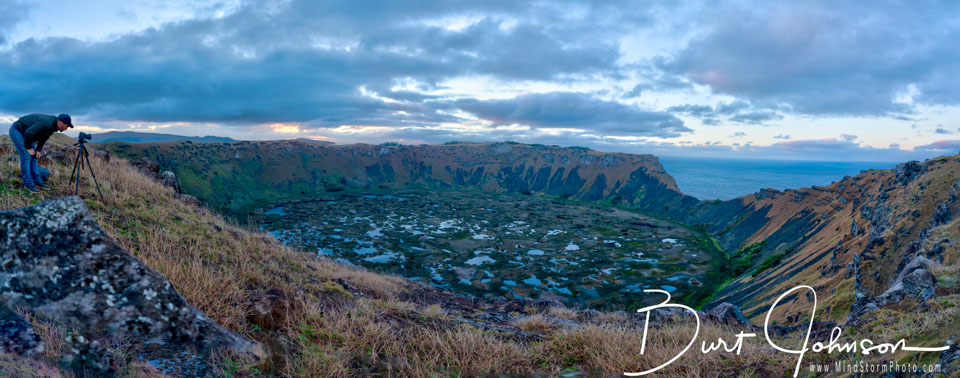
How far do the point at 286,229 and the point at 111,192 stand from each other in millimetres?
98228

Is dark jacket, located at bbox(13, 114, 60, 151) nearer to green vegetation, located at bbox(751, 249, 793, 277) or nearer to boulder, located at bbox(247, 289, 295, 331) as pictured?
boulder, located at bbox(247, 289, 295, 331)

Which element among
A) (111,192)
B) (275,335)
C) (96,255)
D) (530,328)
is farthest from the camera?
(111,192)

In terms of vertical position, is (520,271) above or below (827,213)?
below

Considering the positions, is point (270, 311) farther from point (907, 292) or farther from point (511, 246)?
point (511, 246)

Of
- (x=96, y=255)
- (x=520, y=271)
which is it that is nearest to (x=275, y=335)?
(x=96, y=255)

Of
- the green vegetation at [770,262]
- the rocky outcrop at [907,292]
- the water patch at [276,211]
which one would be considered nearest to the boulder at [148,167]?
the rocky outcrop at [907,292]

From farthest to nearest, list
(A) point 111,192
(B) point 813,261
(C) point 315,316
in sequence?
(B) point 813,261
(A) point 111,192
(C) point 315,316

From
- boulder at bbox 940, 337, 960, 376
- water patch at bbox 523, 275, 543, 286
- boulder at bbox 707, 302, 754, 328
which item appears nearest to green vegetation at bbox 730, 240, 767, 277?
water patch at bbox 523, 275, 543, 286

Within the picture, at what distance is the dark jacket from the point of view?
970 cm

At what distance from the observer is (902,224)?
109ft

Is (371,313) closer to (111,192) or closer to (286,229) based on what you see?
(111,192)

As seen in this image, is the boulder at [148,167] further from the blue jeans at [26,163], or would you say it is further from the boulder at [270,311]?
the boulder at [270,311]

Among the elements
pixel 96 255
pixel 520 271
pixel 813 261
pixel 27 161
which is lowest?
pixel 520 271

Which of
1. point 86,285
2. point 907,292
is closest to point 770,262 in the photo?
point 907,292
